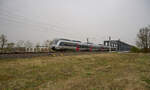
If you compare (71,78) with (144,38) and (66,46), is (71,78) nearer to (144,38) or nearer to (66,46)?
(66,46)

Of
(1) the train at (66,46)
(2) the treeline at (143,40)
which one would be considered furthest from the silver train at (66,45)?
(2) the treeline at (143,40)

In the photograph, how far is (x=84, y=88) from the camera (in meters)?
4.12

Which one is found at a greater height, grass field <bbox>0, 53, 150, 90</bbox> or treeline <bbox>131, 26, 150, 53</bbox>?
treeline <bbox>131, 26, 150, 53</bbox>

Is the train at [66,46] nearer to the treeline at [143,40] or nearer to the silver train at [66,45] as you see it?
the silver train at [66,45]

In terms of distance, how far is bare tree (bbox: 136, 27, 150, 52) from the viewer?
1170 inches

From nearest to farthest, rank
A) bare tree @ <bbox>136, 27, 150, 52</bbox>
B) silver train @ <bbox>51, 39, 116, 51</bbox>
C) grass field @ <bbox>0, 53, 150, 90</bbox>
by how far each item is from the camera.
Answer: grass field @ <bbox>0, 53, 150, 90</bbox> → silver train @ <bbox>51, 39, 116, 51</bbox> → bare tree @ <bbox>136, 27, 150, 52</bbox>

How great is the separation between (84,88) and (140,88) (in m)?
2.42

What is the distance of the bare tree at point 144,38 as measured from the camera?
1170 inches

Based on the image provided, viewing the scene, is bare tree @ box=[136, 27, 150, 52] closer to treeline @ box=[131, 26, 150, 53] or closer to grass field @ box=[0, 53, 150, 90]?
treeline @ box=[131, 26, 150, 53]

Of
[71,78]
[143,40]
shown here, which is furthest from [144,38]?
[71,78]

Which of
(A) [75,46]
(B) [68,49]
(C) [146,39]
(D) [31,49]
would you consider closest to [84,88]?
(B) [68,49]

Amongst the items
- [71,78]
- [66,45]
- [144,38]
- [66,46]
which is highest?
[144,38]

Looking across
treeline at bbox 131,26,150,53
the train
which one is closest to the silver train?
the train

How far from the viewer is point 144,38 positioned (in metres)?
30.1
